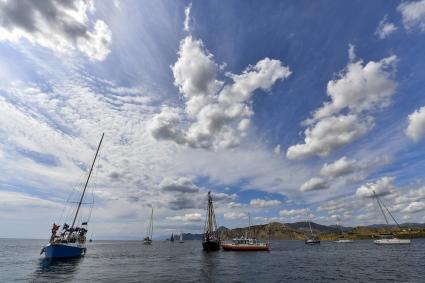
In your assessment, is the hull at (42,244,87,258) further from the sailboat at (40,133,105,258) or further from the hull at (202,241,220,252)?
the hull at (202,241,220,252)

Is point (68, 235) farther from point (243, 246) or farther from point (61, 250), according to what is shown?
point (243, 246)

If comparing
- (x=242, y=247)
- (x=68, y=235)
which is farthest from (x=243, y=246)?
(x=68, y=235)

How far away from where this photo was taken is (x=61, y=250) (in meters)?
71.0

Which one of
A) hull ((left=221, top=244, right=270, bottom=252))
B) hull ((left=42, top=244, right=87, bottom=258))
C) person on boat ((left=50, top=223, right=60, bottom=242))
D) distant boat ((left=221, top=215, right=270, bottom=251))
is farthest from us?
distant boat ((left=221, top=215, right=270, bottom=251))

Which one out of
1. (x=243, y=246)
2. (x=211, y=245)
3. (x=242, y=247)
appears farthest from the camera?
(x=243, y=246)

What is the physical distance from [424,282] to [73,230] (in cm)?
7462

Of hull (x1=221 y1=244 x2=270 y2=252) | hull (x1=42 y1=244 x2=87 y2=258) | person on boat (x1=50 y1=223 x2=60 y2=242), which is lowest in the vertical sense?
hull (x1=42 y1=244 x2=87 y2=258)

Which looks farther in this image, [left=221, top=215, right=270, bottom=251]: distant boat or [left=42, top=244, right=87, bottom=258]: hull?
[left=221, top=215, right=270, bottom=251]: distant boat

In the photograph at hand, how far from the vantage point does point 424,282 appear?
43.7 metres

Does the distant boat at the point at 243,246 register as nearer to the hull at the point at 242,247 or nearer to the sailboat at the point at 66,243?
the hull at the point at 242,247

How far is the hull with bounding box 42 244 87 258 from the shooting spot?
69.4m

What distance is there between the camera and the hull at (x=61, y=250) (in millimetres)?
69375

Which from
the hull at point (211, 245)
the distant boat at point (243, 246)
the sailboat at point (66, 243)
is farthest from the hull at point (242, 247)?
the sailboat at point (66, 243)

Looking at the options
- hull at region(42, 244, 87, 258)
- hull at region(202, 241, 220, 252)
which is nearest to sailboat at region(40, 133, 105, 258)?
hull at region(42, 244, 87, 258)
